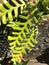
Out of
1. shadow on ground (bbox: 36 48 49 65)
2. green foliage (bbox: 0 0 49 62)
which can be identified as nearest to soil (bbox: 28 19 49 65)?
shadow on ground (bbox: 36 48 49 65)

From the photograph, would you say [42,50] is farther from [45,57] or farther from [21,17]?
[21,17]

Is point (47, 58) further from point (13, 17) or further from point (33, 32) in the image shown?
point (13, 17)

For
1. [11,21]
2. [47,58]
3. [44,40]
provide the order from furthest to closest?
[47,58], [44,40], [11,21]

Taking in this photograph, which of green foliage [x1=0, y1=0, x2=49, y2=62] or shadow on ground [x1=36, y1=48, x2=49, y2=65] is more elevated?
green foliage [x1=0, y1=0, x2=49, y2=62]

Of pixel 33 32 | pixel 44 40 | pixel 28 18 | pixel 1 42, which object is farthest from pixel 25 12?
pixel 44 40

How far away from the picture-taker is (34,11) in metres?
1.20

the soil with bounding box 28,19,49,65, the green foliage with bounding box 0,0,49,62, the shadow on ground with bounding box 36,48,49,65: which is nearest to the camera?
the green foliage with bounding box 0,0,49,62

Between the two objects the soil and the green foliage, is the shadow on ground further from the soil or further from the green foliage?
the green foliage

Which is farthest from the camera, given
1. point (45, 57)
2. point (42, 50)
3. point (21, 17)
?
point (45, 57)

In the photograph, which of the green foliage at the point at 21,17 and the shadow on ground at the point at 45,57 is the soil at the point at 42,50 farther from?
the green foliage at the point at 21,17

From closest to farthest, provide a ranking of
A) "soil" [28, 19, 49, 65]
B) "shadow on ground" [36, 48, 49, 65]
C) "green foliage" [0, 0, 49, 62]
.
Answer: "green foliage" [0, 0, 49, 62] → "soil" [28, 19, 49, 65] → "shadow on ground" [36, 48, 49, 65]

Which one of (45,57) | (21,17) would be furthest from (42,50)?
(21,17)

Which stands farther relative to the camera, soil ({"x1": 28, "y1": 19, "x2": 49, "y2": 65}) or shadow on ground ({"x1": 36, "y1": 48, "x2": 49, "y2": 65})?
shadow on ground ({"x1": 36, "y1": 48, "x2": 49, "y2": 65})

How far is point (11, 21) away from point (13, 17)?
29mm
